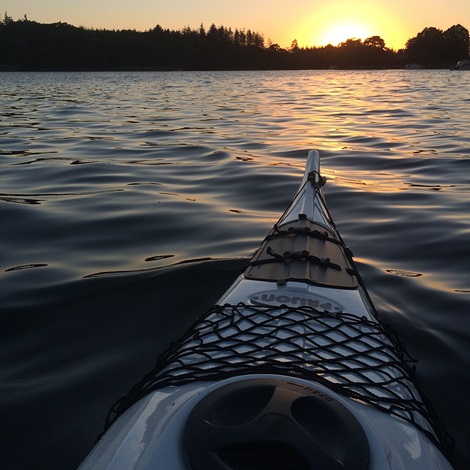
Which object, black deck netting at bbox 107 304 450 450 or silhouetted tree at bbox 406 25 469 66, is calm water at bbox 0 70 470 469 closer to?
black deck netting at bbox 107 304 450 450

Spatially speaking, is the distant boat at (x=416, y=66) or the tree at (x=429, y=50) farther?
the tree at (x=429, y=50)

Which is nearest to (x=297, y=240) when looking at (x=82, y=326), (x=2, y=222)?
(x=82, y=326)

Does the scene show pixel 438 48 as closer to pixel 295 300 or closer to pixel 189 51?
pixel 189 51

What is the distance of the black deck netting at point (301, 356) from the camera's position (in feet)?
5.33

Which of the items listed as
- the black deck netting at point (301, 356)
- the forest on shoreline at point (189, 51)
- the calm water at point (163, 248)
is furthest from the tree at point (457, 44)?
the black deck netting at point (301, 356)

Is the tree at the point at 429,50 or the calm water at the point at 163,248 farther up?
the tree at the point at 429,50

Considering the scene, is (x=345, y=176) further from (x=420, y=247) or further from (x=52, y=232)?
(x=52, y=232)

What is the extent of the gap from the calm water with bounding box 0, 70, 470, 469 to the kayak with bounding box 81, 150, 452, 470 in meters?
0.55

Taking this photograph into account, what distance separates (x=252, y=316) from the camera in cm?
215

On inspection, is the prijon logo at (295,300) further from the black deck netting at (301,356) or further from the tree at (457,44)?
the tree at (457,44)

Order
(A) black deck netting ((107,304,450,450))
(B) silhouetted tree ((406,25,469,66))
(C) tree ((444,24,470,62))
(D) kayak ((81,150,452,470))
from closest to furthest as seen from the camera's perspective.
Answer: (D) kayak ((81,150,452,470))
(A) black deck netting ((107,304,450,450))
(B) silhouetted tree ((406,25,469,66))
(C) tree ((444,24,470,62))

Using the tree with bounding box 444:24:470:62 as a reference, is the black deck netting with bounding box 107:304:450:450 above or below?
below

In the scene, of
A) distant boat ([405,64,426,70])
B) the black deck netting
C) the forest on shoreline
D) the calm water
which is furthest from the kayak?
distant boat ([405,64,426,70])

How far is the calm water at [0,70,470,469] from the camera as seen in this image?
239cm
